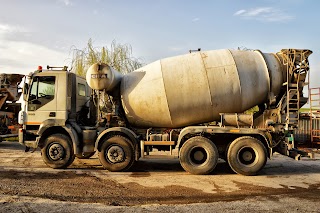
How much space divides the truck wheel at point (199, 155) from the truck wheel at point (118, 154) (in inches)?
62.5

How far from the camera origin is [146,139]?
9.49 meters

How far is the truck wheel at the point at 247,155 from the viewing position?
881 centimetres

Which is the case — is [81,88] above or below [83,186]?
above

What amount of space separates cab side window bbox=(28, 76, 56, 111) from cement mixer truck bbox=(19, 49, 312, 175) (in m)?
0.03

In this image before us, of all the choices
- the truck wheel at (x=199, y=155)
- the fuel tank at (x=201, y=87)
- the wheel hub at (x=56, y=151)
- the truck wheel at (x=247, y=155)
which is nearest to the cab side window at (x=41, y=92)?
the wheel hub at (x=56, y=151)

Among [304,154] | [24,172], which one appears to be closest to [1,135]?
[24,172]

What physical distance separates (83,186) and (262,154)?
501 cm

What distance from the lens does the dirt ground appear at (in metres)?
5.79

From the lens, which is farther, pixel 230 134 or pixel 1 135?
pixel 1 135

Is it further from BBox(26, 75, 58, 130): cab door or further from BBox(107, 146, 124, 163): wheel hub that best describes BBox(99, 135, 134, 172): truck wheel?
BBox(26, 75, 58, 130): cab door

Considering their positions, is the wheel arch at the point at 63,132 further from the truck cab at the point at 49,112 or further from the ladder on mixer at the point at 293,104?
the ladder on mixer at the point at 293,104

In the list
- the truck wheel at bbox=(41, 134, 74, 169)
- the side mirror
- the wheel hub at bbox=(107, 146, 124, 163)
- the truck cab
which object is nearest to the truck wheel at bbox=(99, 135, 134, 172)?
the wheel hub at bbox=(107, 146, 124, 163)

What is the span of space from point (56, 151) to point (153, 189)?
12.5 feet

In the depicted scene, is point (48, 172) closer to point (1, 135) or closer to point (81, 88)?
point (81, 88)
